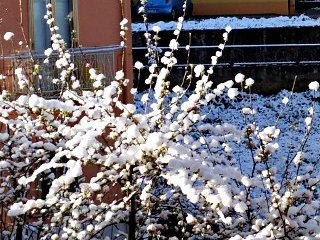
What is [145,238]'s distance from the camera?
7.33 meters

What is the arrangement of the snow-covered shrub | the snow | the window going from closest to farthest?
the snow-covered shrub → the window → the snow

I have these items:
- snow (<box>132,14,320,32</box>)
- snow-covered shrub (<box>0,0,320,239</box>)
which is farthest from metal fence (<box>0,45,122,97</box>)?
snow (<box>132,14,320,32</box>)

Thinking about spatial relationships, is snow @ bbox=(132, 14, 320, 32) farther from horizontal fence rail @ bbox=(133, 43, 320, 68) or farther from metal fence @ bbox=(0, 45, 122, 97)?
metal fence @ bbox=(0, 45, 122, 97)

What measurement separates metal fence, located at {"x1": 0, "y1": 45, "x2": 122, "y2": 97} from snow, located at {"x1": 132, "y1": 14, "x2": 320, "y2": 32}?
961 centimetres

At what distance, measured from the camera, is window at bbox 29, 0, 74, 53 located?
12219 mm

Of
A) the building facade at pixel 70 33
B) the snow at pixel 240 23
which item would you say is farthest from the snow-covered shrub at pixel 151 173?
the snow at pixel 240 23

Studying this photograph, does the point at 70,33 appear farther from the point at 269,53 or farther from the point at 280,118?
the point at 269,53

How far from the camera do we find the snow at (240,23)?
73.0ft

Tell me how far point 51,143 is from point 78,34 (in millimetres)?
5693

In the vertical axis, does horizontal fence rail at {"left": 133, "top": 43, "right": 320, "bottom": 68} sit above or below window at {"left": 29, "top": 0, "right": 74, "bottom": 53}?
below

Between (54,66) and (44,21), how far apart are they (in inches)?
40.8

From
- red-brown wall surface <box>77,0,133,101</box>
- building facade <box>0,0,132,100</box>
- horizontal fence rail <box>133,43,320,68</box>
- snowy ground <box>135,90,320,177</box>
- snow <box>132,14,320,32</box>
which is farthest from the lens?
snow <box>132,14,320,32</box>

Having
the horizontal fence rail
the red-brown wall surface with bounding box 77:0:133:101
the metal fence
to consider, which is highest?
the red-brown wall surface with bounding box 77:0:133:101

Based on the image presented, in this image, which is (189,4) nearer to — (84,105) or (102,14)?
(102,14)
